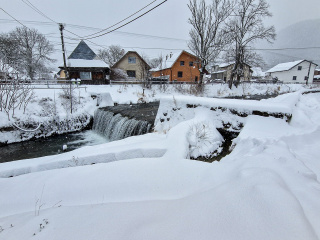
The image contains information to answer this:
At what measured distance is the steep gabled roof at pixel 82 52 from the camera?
96.8 feet

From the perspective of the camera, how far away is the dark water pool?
21.4 ft

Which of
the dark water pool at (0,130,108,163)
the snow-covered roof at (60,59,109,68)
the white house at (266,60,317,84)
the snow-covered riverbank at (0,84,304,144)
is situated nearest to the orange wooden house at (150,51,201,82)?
Answer: the snow-covered roof at (60,59,109,68)

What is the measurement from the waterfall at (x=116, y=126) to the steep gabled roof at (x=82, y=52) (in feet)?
82.3

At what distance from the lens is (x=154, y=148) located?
3238 millimetres

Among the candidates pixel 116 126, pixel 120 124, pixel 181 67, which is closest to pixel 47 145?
pixel 116 126

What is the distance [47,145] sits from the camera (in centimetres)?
758

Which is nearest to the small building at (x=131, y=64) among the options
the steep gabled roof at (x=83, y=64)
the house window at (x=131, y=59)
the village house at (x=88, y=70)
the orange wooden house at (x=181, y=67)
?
the house window at (x=131, y=59)

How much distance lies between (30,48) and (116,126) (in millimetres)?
34513

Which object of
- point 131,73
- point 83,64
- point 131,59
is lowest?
point 131,73

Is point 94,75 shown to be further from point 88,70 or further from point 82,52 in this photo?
point 82,52

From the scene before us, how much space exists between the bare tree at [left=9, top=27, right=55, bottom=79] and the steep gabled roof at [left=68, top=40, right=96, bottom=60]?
6643mm

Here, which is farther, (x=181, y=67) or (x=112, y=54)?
(x=112, y=54)

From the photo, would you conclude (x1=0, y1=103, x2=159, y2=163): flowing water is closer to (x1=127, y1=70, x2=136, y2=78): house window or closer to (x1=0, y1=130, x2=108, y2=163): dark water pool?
(x1=0, y1=130, x2=108, y2=163): dark water pool

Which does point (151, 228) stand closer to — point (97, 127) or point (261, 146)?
point (261, 146)
